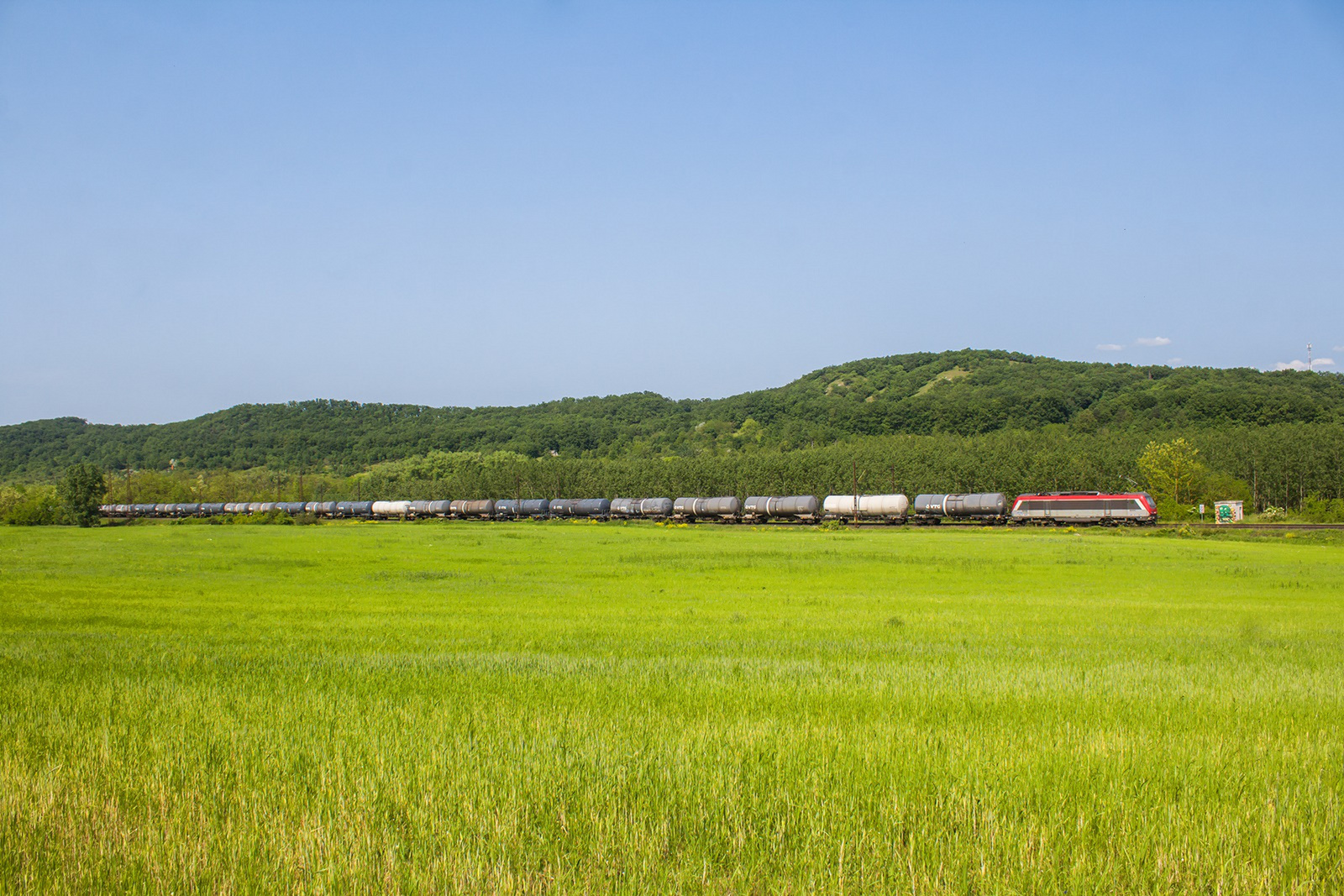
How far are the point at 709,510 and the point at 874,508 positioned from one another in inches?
829

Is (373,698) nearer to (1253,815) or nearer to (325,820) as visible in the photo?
(325,820)

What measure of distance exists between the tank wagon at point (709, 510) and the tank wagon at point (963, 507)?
875 inches

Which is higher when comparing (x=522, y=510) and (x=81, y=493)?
(x=81, y=493)

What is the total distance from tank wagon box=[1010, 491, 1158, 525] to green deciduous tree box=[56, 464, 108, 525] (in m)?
105

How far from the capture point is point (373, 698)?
9656mm

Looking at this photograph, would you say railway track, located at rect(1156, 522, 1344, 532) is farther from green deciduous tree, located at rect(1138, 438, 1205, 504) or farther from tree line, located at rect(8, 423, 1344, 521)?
green deciduous tree, located at rect(1138, 438, 1205, 504)

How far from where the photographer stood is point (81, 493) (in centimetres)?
9631

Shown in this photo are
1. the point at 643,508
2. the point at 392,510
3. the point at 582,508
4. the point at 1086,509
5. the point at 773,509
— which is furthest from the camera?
the point at 392,510

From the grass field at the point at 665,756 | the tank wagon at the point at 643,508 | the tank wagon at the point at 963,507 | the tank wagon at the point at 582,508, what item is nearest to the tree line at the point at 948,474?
the tank wagon at the point at 963,507

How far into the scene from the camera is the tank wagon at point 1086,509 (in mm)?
81812

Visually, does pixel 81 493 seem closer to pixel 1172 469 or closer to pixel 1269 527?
pixel 1269 527

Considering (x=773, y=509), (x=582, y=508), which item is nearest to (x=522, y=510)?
(x=582, y=508)

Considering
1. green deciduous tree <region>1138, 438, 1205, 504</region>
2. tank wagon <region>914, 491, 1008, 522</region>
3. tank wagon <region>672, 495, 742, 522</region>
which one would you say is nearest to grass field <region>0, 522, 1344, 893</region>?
tank wagon <region>914, 491, 1008, 522</region>

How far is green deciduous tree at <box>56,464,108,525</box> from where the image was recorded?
316 feet
